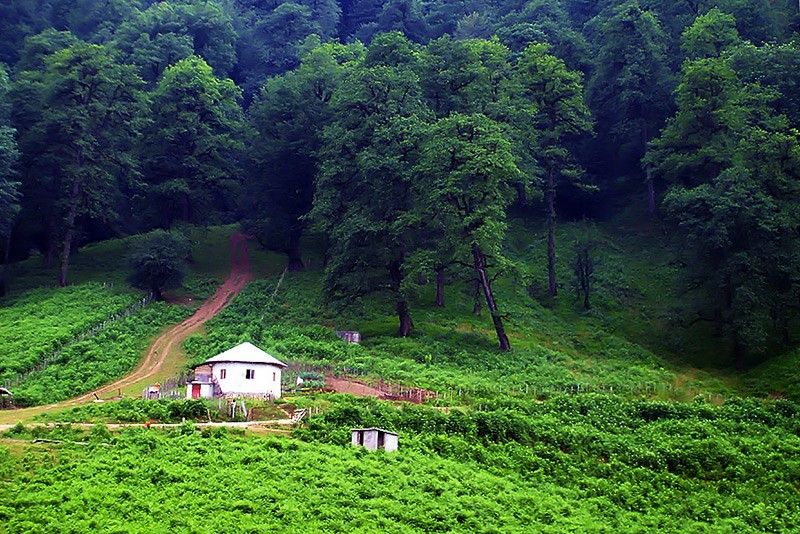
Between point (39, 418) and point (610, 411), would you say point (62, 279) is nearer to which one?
point (39, 418)

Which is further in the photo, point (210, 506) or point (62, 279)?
point (62, 279)

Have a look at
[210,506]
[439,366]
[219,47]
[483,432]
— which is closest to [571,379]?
[439,366]

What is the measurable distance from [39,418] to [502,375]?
76.1ft

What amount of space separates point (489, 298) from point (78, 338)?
23.7 metres

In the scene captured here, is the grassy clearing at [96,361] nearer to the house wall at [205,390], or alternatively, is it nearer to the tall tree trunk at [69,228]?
the house wall at [205,390]

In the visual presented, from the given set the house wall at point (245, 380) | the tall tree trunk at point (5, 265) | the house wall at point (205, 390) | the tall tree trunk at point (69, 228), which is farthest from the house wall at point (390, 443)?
the tall tree trunk at point (5, 265)

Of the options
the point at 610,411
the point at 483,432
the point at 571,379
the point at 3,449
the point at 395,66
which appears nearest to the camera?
the point at 3,449

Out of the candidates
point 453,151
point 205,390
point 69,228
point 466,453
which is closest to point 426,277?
point 453,151

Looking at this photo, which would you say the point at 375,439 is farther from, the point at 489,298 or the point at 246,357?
the point at 489,298

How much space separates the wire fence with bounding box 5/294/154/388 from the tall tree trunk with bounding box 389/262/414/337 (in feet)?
55.0

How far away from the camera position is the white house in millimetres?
46625

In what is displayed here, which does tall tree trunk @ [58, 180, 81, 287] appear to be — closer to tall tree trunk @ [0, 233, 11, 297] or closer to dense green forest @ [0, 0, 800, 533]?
dense green forest @ [0, 0, 800, 533]

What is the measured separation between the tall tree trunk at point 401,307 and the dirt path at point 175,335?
12505mm

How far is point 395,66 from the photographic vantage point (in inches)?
2625
